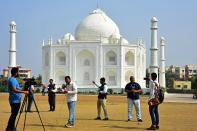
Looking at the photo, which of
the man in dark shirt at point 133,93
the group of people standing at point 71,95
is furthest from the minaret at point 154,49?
the man in dark shirt at point 133,93

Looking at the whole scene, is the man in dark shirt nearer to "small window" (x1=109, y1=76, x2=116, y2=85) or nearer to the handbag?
the handbag

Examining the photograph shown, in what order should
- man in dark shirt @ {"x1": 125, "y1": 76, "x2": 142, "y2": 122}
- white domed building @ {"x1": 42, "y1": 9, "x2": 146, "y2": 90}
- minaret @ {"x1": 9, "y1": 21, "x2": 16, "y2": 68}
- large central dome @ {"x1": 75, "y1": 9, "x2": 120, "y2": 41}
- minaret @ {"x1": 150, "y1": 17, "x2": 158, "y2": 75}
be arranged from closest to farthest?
man in dark shirt @ {"x1": 125, "y1": 76, "x2": 142, "y2": 122} < minaret @ {"x1": 150, "y1": 17, "x2": 158, "y2": 75} < minaret @ {"x1": 9, "y1": 21, "x2": 16, "y2": 68} < white domed building @ {"x1": 42, "y1": 9, "x2": 146, "y2": 90} < large central dome @ {"x1": 75, "y1": 9, "x2": 120, "y2": 41}

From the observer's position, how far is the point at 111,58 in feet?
218

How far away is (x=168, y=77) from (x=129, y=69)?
5957cm

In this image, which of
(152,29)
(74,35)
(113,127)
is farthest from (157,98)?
(74,35)

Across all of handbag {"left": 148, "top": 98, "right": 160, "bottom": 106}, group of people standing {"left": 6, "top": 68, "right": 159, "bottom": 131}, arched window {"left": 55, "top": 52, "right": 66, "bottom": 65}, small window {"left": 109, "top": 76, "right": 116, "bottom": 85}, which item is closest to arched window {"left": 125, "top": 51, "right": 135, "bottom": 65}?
small window {"left": 109, "top": 76, "right": 116, "bottom": 85}

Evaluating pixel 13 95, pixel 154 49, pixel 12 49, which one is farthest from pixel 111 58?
pixel 13 95

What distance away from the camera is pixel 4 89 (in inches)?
2341

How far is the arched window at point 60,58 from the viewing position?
6719 centimetres

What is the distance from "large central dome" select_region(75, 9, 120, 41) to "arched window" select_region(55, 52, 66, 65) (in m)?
4.15

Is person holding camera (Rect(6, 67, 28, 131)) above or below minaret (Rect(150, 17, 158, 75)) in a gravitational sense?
below

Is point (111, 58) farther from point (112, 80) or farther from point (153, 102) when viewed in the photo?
point (153, 102)

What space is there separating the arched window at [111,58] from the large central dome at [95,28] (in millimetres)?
3291

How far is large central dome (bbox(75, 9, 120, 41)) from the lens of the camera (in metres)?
68.2
